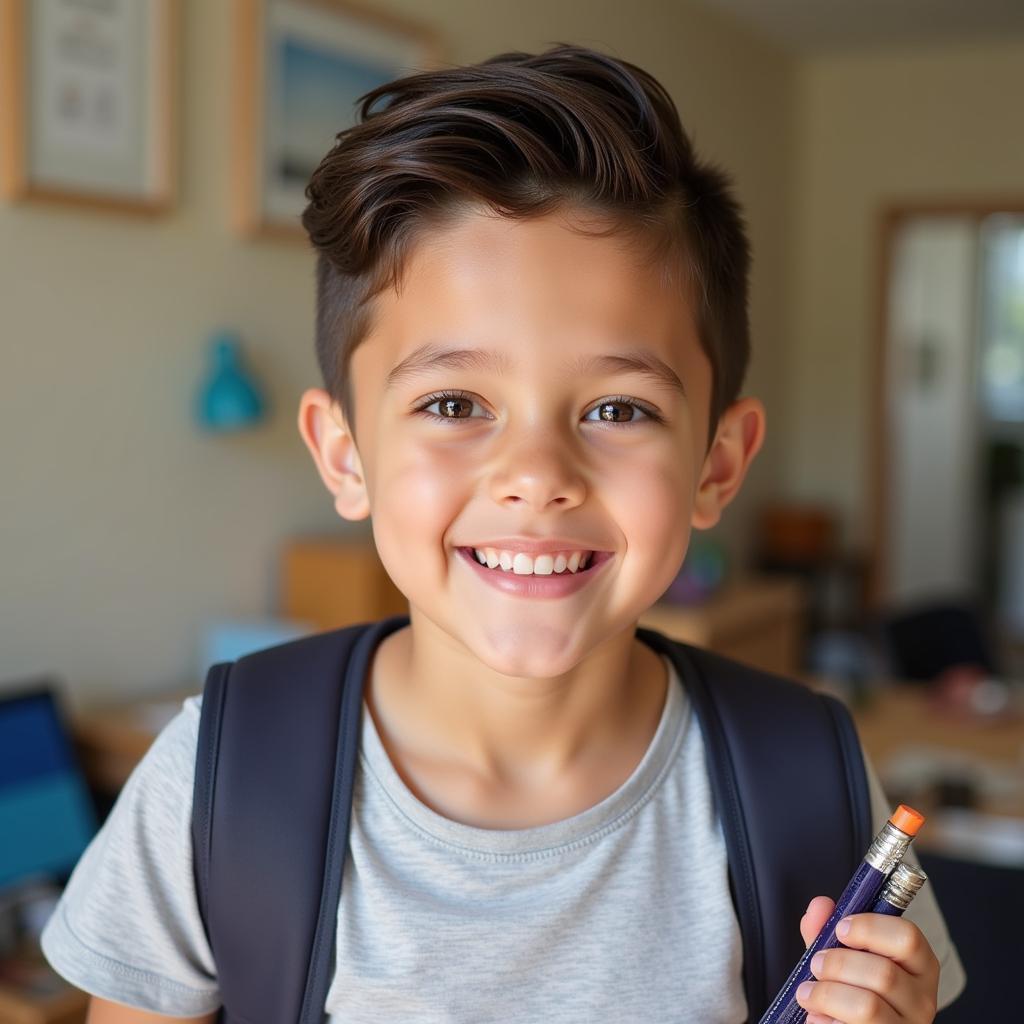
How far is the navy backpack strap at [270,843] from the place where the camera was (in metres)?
0.89

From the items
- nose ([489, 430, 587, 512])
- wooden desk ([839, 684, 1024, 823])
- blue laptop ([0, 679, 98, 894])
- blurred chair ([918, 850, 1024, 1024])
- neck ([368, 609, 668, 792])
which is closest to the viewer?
nose ([489, 430, 587, 512])

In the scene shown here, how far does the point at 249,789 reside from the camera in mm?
917

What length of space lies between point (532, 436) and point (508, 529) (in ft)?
0.22

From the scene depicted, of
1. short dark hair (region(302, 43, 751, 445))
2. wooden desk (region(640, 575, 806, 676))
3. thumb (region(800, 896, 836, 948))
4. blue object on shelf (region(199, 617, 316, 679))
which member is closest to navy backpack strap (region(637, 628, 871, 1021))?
thumb (region(800, 896, 836, 948))

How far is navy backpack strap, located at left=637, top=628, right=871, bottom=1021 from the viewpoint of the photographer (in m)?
0.96

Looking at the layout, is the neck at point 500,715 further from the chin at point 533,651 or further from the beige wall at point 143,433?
the beige wall at point 143,433

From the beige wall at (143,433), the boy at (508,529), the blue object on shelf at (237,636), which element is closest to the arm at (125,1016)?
the boy at (508,529)

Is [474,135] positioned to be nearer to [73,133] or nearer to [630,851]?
[630,851]

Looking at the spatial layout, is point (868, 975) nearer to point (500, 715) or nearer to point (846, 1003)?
point (846, 1003)

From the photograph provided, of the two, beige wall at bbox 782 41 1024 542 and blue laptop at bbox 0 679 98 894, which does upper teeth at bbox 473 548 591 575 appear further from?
beige wall at bbox 782 41 1024 542

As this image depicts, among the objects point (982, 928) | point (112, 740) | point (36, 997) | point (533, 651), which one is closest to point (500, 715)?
point (533, 651)

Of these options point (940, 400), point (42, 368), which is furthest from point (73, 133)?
point (940, 400)

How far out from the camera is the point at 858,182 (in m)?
6.05

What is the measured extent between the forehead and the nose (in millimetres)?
54
